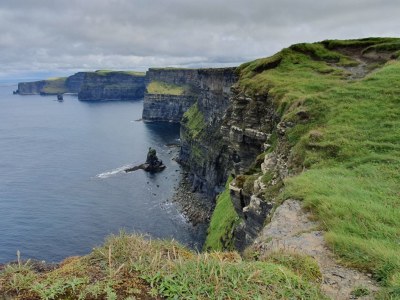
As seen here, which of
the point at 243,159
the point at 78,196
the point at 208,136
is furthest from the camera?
the point at 208,136

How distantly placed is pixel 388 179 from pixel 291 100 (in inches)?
690

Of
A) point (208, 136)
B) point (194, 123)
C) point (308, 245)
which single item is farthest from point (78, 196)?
point (308, 245)

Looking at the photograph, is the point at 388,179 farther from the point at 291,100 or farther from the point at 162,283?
the point at 291,100

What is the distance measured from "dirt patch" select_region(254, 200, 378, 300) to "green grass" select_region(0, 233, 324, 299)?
869 mm

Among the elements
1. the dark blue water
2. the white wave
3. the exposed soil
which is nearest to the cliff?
the exposed soil

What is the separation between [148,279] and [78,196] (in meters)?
82.4

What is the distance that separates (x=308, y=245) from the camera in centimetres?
1334

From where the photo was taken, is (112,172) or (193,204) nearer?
(193,204)

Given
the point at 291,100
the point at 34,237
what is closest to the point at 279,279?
the point at 291,100

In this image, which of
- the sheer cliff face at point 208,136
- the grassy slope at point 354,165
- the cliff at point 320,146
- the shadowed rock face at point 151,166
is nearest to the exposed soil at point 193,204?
the sheer cliff face at point 208,136

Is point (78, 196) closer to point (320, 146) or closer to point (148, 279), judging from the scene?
point (320, 146)

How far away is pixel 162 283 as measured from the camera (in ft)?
29.7

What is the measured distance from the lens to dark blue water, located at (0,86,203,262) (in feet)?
218

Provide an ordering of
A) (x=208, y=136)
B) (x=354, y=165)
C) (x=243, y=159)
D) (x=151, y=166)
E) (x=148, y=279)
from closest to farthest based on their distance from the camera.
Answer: (x=148, y=279)
(x=354, y=165)
(x=243, y=159)
(x=151, y=166)
(x=208, y=136)
